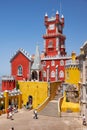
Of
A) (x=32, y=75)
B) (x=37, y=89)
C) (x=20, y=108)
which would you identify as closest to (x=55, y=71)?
(x=32, y=75)

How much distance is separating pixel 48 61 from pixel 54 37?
19.7 ft

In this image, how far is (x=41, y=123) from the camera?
93.6ft

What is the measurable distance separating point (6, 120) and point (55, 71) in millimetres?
19317

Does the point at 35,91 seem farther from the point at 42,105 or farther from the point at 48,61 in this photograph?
the point at 48,61

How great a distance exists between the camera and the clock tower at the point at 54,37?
50.4 metres

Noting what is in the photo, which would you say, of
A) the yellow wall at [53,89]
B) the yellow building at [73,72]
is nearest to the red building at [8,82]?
the yellow wall at [53,89]

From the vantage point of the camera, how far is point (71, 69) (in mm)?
41344

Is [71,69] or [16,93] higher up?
[71,69]

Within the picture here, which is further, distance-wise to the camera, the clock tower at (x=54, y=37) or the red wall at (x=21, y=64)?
the clock tower at (x=54, y=37)

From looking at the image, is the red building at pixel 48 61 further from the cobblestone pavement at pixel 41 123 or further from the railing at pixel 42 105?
the cobblestone pavement at pixel 41 123

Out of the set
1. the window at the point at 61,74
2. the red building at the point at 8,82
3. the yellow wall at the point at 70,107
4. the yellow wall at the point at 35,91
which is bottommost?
the yellow wall at the point at 70,107

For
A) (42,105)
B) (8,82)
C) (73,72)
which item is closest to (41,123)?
(42,105)

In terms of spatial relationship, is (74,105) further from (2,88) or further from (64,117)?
(2,88)

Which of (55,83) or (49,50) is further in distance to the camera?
(49,50)
